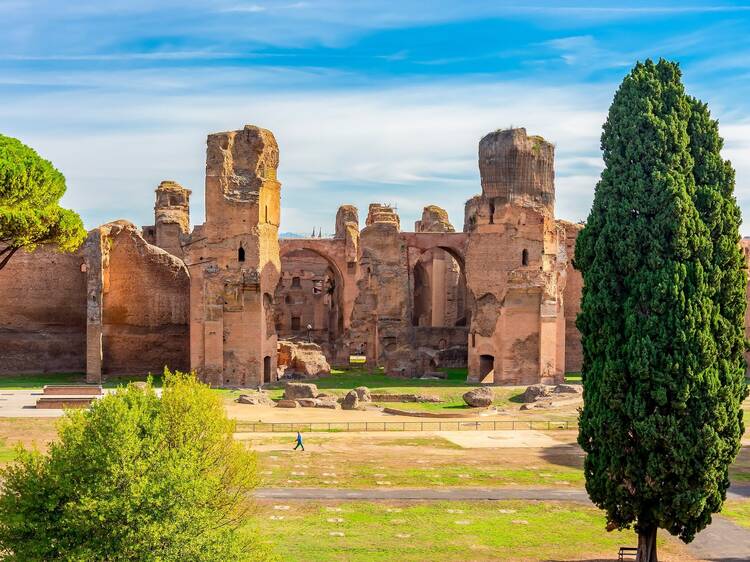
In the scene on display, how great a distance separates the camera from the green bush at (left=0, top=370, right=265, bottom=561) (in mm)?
10984

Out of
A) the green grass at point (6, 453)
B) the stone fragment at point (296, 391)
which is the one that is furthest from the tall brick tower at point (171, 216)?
the green grass at point (6, 453)

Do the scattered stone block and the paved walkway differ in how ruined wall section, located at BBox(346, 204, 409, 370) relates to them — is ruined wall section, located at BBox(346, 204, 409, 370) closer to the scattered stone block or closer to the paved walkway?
the scattered stone block

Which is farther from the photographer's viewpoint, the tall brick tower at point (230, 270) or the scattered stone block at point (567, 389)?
the tall brick tower at point (230, 270)

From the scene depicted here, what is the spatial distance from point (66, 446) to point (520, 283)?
28.8 metres

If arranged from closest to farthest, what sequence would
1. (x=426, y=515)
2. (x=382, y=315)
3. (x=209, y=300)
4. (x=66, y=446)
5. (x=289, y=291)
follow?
(x=66, y=446) < (x=426, y=515) < (x=209, y=300) < (x=382, y=315) < (x=289, y=291)

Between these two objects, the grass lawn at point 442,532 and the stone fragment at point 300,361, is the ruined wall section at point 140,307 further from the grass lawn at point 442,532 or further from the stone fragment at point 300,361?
the grass lawn at point 442,532

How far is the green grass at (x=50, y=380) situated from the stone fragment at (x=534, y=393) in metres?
14.1

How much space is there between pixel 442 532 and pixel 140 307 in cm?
2704

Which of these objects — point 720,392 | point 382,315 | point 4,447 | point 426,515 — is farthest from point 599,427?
point 382,315

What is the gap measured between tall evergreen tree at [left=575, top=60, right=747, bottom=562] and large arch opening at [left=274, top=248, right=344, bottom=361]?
41.2 meters

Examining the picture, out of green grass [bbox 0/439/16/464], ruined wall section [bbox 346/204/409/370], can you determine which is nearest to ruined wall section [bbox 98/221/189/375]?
ruined wall section [bbox 346/204/409/370]

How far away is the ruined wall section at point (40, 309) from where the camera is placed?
40875 millimetres

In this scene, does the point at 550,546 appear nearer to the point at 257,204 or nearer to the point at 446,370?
the point at 257,204

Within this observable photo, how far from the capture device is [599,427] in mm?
14227
